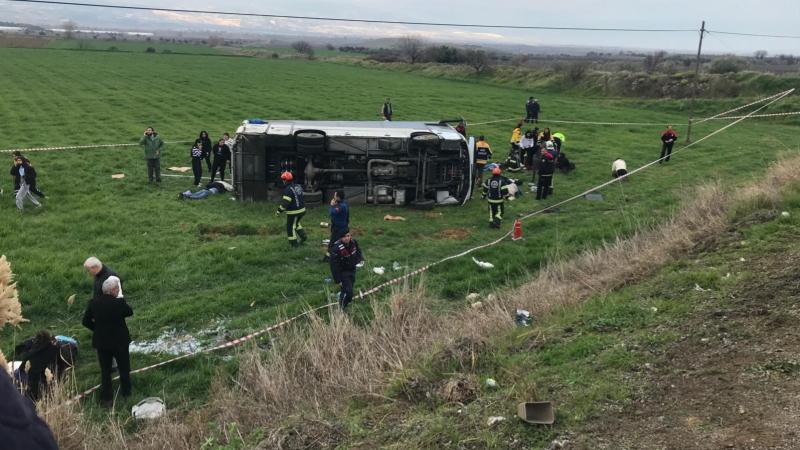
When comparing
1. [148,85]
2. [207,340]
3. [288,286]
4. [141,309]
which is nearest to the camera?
[207,340]

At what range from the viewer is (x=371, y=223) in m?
14.3

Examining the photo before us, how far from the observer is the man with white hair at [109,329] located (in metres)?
7.14

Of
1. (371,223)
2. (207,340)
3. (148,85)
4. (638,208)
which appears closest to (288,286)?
(207,340)

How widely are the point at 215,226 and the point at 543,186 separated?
899 centimetres

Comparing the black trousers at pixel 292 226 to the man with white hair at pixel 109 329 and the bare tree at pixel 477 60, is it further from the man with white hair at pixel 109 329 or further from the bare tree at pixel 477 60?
the bare tree at pixel 477 60

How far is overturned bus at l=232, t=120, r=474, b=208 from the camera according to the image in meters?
14.9

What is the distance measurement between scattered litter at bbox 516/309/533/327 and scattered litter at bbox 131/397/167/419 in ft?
15.2

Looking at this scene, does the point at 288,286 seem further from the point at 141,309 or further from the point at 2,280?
the point at 2,280

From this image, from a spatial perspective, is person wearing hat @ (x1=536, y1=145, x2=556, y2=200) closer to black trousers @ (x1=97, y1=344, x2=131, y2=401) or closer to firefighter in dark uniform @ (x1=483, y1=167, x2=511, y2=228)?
firefighter in dark uniform @ (x1=483, y1=167, x2=511, y2=228)

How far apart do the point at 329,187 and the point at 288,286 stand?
17.2ft

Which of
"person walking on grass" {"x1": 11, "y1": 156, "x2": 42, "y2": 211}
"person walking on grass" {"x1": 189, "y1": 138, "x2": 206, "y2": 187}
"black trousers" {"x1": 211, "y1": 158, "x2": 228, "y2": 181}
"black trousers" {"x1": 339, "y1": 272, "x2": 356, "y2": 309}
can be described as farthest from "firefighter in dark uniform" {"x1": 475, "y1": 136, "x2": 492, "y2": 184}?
"person walking on grass" {"x1": 11, "y1": 156, "x2": 42, "y2": 211}

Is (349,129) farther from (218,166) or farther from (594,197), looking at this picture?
(594,197)

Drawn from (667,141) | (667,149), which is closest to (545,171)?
(667,141)

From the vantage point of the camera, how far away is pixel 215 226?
538 inches
